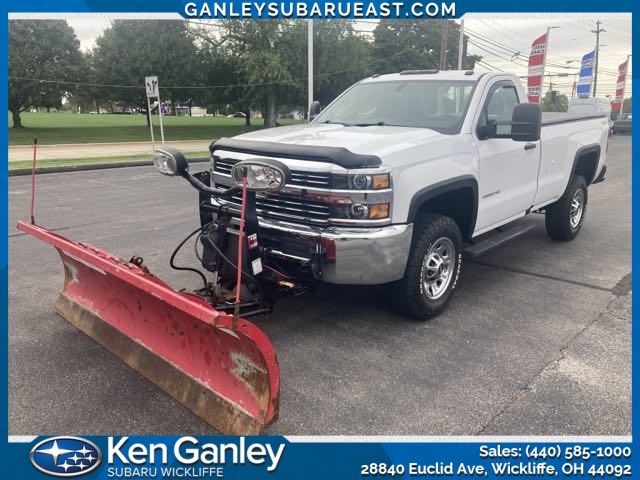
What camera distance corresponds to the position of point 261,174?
3459 millimetres

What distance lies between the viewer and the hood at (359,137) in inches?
162

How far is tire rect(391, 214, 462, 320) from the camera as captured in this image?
439 cm

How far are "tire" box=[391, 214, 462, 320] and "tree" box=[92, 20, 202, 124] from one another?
34.4m

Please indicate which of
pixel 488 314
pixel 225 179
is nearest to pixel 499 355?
pixel 488 314

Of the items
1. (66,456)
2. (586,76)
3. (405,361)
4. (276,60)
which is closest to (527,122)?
(405,361)

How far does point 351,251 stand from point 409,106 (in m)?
2.11

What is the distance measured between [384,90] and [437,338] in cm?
270

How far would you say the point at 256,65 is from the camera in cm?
3319

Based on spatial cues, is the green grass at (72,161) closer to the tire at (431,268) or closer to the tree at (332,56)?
the tire at (431,268)

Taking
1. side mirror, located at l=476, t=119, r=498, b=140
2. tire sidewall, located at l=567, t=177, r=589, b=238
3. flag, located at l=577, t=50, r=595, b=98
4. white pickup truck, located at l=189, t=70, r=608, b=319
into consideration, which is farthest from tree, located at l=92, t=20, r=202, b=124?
side mirror, located at l=476, t=119, r=498, b=140

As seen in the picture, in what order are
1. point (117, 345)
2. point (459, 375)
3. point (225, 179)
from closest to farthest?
point (459, 375)
point (117, 345)
point (225, 179)

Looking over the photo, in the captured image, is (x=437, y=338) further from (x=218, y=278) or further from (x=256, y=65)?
(x=256, y=65)

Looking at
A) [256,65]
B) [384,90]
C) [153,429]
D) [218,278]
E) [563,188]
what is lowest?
[153,429]

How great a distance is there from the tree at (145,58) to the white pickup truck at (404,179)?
1293 inches
